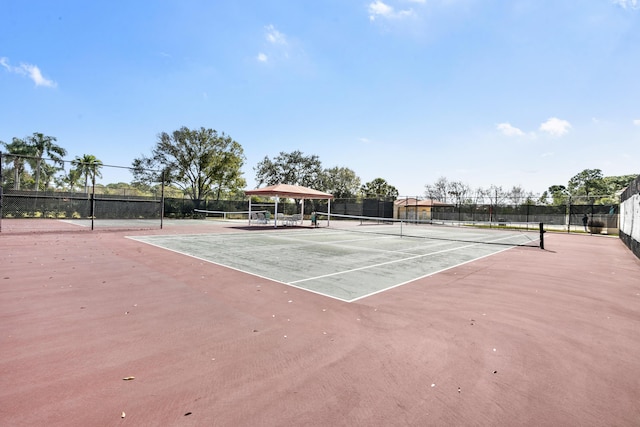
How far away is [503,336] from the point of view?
3975 mm

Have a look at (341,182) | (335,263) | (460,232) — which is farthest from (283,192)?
(341,182)

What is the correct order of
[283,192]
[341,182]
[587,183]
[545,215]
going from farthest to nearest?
[587,183] → [341,182] → [545,215] → [283,192]

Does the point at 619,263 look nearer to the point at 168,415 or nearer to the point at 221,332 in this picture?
the point at 221,332


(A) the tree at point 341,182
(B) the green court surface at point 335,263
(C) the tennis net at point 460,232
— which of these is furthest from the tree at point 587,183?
(B) the green court surface at point 335,263

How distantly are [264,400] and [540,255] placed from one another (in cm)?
1213

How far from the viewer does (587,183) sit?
85.6 metres

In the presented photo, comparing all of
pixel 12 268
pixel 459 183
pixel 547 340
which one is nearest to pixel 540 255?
pixel 547 340

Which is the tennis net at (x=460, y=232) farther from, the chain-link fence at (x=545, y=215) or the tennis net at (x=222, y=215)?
the tennis net at (x=222, y=215)

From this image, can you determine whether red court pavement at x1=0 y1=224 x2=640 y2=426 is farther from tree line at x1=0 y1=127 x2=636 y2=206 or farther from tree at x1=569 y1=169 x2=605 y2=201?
tree at x1=569 y1=169 x2=605 y2=201

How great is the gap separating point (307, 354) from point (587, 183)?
110045 millimetres

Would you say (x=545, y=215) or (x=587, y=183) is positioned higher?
(x=587, y=183)

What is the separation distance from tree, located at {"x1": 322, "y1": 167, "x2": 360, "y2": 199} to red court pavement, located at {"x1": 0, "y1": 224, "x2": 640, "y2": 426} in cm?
4690

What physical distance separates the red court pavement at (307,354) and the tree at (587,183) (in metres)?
101

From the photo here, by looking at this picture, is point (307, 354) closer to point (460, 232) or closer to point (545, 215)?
point (460, 232)
